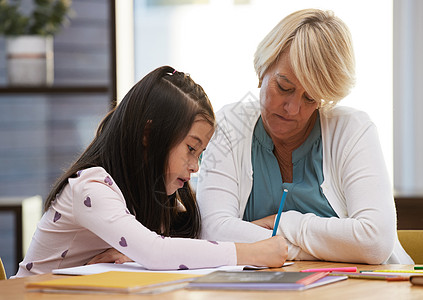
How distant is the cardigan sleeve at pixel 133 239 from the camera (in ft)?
4.06

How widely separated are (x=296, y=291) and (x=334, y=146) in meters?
0.73

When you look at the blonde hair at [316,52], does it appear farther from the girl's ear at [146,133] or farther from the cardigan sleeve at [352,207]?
the girl's ear at [146,133]

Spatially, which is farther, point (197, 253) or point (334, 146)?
point (334, 146)

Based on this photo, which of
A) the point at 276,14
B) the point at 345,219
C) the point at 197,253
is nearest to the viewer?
the point at 197,253

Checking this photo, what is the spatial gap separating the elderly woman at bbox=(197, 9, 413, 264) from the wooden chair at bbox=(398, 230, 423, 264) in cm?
9

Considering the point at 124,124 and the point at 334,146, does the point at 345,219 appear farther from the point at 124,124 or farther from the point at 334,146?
the point at 124,124

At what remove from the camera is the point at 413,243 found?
177 cm

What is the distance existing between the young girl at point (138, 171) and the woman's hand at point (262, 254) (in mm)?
37

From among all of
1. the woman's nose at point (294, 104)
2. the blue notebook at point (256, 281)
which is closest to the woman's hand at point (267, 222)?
the woman's nose at point (294, 104)

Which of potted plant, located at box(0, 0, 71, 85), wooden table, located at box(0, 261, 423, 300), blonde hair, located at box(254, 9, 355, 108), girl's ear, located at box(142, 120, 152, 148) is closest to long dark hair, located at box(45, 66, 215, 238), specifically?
girl's ear, located at box(142, 120, 152, 148)

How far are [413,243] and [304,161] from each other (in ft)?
1.25

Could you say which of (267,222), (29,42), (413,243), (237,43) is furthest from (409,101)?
(29,42)

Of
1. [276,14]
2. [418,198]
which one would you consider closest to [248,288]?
[418,198]

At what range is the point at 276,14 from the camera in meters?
2.92
